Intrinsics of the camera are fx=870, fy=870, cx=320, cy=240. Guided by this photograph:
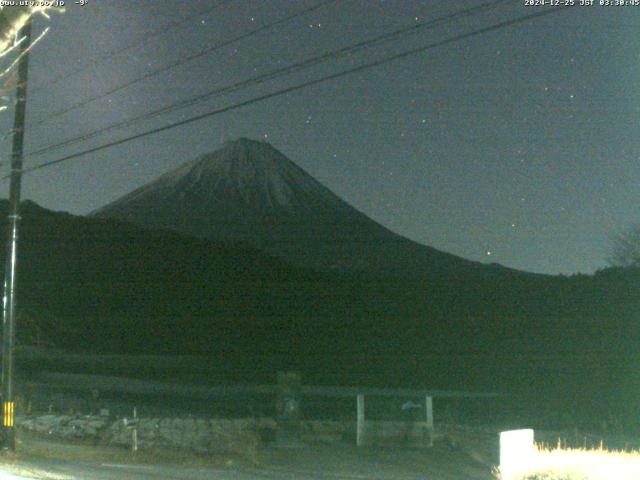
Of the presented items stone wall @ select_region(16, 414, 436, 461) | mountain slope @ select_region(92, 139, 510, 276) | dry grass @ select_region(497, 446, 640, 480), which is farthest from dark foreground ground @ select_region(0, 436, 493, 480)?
mountain slope @ select_region(92, 139, 510, 276)

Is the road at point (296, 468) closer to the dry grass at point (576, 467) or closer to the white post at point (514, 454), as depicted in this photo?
the dry grass at point (576, 467)

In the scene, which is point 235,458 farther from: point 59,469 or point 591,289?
point 591,289

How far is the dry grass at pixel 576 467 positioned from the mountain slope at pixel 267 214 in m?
121

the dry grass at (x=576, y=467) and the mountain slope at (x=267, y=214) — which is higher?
the mountain slope at (x=267, y=214)

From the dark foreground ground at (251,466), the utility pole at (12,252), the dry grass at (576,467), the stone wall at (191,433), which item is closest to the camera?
the dry grass at (576,467)

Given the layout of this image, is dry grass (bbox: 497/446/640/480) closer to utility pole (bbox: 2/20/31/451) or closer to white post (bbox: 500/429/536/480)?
white post (bbox: 500/429/536/480)

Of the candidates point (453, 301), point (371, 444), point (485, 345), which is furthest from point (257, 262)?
point (371, 444)

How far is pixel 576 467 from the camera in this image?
1146cm

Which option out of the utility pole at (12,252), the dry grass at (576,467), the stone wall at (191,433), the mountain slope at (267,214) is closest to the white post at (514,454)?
the dry grass at (576,467)

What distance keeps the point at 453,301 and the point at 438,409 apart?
146 feet

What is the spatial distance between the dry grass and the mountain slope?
4783 inches

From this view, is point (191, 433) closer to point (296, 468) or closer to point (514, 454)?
point (296, 468)

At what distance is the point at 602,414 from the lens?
119 feet

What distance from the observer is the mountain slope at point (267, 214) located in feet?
489
